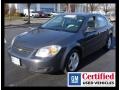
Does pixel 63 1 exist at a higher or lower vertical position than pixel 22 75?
higher

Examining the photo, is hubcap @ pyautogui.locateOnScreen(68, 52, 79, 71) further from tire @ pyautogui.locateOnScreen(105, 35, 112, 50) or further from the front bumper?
tire @ pyautogui.locateOnScreen(105, 35, 112, 50)

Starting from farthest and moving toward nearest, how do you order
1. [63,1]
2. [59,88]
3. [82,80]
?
1. [63,1]
2. [82,80]
3. [59,88]

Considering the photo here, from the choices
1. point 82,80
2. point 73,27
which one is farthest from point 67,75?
point 73,27

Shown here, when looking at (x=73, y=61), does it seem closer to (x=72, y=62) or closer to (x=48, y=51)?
(x=72, y=62)

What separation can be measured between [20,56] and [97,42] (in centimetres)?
213

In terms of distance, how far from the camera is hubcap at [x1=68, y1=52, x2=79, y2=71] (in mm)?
4365

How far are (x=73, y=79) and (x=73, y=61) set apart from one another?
0.41 meters

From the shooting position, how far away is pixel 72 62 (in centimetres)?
445

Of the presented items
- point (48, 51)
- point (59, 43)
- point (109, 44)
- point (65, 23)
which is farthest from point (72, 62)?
point (109, 44)

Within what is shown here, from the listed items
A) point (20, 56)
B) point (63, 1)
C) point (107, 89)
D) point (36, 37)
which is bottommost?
point (107, 89)

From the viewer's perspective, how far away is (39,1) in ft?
14.8

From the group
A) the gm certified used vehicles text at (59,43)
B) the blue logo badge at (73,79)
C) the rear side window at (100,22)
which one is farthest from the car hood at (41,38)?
the rear side window at (100,22)

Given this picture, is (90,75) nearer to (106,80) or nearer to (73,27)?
(106,80)

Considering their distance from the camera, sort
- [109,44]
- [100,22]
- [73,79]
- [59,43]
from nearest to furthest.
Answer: [59,43], [73,79], [100,22], [109,44]
